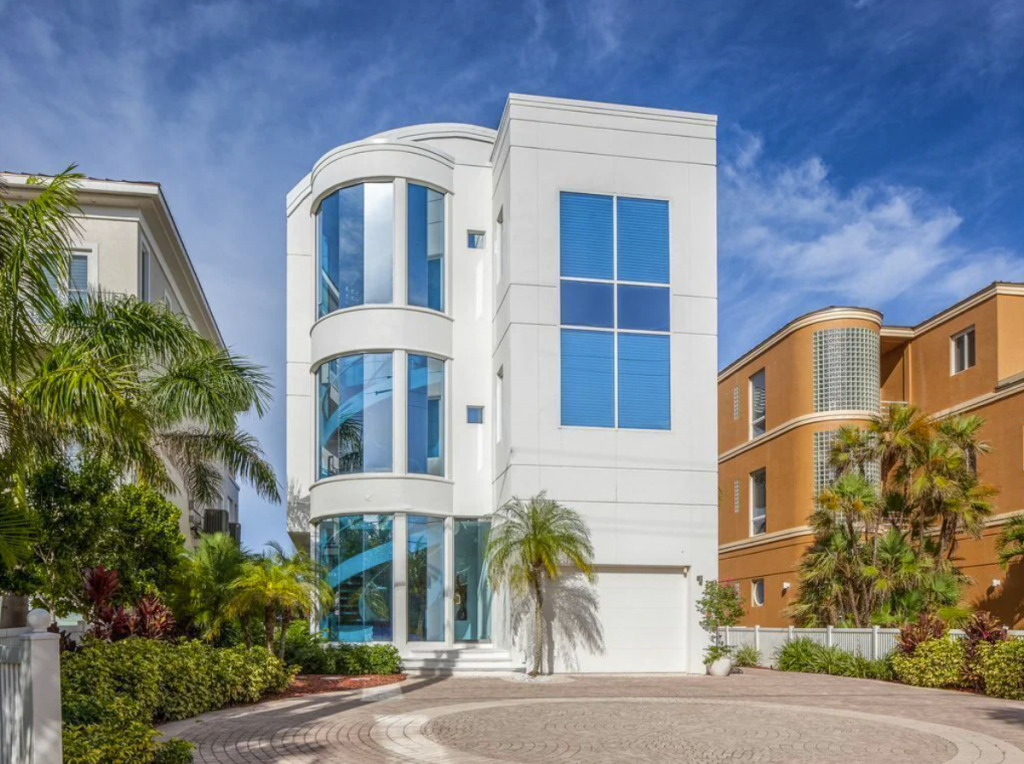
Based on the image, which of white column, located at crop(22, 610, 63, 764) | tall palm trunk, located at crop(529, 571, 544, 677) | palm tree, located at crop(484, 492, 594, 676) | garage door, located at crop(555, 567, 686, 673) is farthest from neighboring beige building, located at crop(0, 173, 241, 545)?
white column, located at crop(22, 610, 63, 764)

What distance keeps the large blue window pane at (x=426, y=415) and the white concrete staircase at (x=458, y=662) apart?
403 cm

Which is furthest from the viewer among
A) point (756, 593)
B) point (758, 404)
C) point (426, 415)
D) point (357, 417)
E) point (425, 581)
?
point (758, 404)

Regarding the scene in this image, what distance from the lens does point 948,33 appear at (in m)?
19.4

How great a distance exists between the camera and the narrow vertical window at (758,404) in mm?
34125

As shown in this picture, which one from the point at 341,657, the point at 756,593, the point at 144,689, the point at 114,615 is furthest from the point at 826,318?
the point at 144,689

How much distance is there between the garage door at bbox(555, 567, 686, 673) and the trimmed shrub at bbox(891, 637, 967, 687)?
4612 mm

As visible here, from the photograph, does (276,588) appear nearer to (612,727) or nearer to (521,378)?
(612,727)

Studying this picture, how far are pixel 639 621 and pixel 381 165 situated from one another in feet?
39.6

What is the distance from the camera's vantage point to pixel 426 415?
21766 millimetres

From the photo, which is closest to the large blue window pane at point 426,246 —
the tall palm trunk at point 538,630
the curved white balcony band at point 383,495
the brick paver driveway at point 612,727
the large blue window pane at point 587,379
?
the large blue window pane at point 587,379

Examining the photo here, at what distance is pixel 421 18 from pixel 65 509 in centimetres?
1048

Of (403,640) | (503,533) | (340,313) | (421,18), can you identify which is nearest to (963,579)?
(503,533)

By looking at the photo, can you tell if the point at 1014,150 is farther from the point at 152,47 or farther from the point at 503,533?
the point at 152,47

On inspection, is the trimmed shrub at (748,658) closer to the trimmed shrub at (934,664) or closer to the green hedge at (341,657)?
the trimmed shrub at (934,664)
